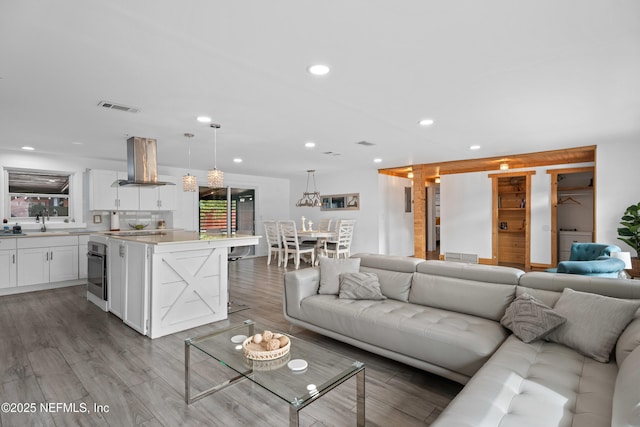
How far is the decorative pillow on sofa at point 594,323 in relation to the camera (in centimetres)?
186

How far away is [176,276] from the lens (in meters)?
3.50

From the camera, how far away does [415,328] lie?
2354mm

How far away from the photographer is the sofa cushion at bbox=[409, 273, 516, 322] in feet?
8.29

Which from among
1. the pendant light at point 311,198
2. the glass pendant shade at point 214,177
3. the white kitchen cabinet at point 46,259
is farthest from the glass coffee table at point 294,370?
the pendant light at point 311,198

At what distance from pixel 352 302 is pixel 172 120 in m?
2.85

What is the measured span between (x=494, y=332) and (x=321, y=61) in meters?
2.25

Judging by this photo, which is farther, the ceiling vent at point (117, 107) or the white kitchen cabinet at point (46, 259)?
the white kitchen cabinet at point (46, 259)

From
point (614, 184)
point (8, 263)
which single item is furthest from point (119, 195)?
point (614, 184)

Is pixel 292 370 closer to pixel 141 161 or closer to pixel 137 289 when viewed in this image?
pixel 137 289

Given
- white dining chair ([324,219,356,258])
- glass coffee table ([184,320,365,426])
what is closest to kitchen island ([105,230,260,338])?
glass coffee table ([184,320,365,426])

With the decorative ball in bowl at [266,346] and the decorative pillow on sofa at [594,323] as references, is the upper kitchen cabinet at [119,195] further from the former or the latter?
the decorative pillow on sofa at [594,323]

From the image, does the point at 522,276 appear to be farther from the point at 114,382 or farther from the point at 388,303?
the point at 114,382

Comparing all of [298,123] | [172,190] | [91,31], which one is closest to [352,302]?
[298,123]

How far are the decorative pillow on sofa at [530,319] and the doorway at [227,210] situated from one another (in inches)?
263
